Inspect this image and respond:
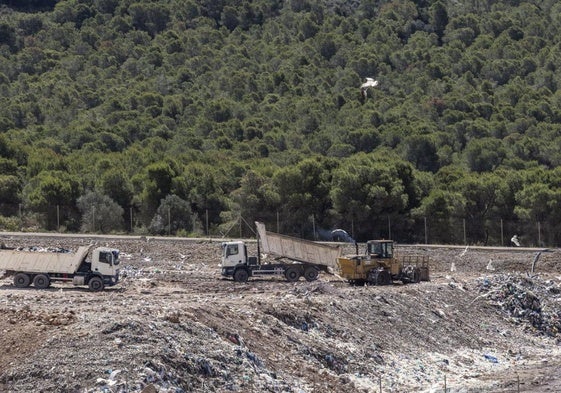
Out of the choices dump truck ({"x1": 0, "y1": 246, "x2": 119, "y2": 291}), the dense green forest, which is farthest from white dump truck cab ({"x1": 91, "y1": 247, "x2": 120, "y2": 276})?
the dense green forest

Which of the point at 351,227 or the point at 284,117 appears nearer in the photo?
the point at 351,227

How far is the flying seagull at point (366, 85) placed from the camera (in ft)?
430

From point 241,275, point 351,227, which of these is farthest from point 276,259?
point 351,227

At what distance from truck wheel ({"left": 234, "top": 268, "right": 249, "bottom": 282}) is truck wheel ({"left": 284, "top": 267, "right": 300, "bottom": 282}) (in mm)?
1617

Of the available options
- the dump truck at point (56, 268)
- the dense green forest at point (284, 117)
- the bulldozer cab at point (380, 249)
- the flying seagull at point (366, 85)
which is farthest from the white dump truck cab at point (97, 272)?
the flying seagull at point (366, 85)

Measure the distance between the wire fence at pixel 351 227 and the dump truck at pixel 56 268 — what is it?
27.6 m

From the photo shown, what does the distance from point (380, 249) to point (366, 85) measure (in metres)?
91.1

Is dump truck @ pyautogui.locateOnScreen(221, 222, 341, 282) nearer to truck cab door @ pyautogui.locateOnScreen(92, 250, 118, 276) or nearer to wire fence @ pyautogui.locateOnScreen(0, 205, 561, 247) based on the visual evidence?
truck cab door @ pyautogui.locateOnScreen(92, 250, 118, 276)

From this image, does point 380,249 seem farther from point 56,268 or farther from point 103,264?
Answer: point 56,268

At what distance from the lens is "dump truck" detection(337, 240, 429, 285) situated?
144 ft

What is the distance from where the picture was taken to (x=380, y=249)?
44.6 meters

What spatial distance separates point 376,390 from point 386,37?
130 metres

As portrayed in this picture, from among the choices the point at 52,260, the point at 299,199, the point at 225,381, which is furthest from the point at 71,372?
the point at 299,199

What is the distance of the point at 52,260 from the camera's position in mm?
39875
